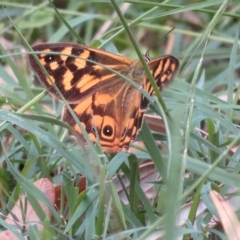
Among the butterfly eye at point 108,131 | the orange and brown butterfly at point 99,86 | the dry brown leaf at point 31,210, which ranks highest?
the orange and brown butterfly at point 99,86

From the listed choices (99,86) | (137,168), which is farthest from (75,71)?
(137,168)

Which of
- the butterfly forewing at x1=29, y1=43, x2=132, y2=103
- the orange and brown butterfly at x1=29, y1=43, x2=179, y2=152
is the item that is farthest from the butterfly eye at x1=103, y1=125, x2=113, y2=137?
the butterfly forewing at x1=29, y1=43, x2=132, y2=103

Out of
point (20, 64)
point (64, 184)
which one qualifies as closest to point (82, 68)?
point (64, 184)

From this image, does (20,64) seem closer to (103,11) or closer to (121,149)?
(103,11)

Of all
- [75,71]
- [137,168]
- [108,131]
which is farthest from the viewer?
[75,71]

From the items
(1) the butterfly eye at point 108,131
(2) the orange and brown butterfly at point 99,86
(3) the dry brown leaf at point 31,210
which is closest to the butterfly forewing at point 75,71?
(2) the orange and brown butterfly at point 99,86

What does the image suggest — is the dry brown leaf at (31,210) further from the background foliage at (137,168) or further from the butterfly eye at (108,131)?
the butterfly eye at (108,131)

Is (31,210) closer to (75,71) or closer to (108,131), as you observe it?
(108,131)

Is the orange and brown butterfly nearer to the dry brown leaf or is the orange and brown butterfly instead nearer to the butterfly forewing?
the butterfly forewing
